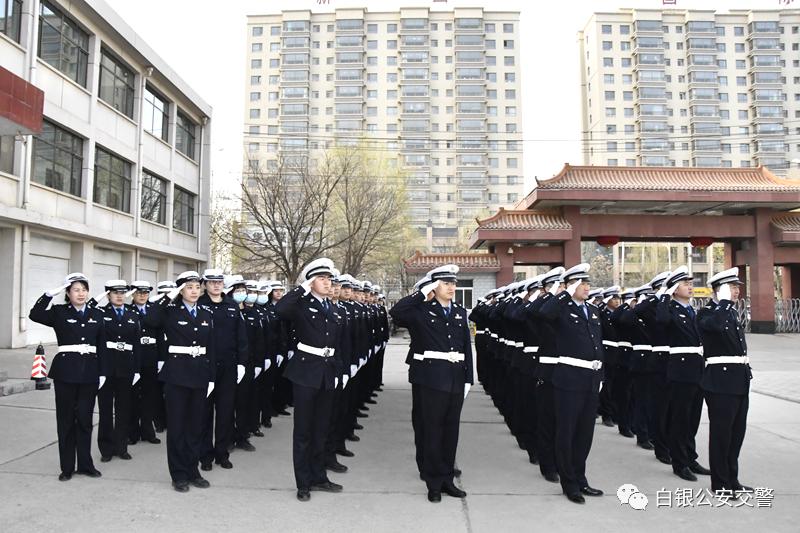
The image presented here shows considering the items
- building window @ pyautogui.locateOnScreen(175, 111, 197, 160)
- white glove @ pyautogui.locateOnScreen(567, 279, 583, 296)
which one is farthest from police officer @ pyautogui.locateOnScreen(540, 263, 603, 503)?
building window @ pyautogui.locateOnScreen(175, 111, 197, 160)

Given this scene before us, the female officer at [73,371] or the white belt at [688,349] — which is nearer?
the female officer at [73,371]

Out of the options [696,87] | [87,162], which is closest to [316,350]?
[87,162]

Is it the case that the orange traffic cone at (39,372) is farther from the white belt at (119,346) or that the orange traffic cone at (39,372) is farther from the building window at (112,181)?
the building window at (112,181)

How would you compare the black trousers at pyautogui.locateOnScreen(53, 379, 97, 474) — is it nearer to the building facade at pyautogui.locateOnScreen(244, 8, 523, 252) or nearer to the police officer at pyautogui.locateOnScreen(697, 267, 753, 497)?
the police officer at pyautogui.locateOnScreen(697, 267, 753, 497)

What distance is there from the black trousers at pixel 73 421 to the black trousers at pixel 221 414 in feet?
3.36

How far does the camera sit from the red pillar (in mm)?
22812

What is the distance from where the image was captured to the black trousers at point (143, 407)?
643cm

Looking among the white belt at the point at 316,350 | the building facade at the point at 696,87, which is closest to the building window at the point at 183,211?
the white belt at the point at 316,350

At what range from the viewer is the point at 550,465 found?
5.41 meters

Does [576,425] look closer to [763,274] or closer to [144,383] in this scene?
[144,383]

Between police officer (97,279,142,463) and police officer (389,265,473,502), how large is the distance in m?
2.94

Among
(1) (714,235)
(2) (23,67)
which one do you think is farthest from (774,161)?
(2) (23,67)

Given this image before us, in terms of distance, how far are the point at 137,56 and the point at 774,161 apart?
72780mm

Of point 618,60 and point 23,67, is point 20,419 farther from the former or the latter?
point 618,60
